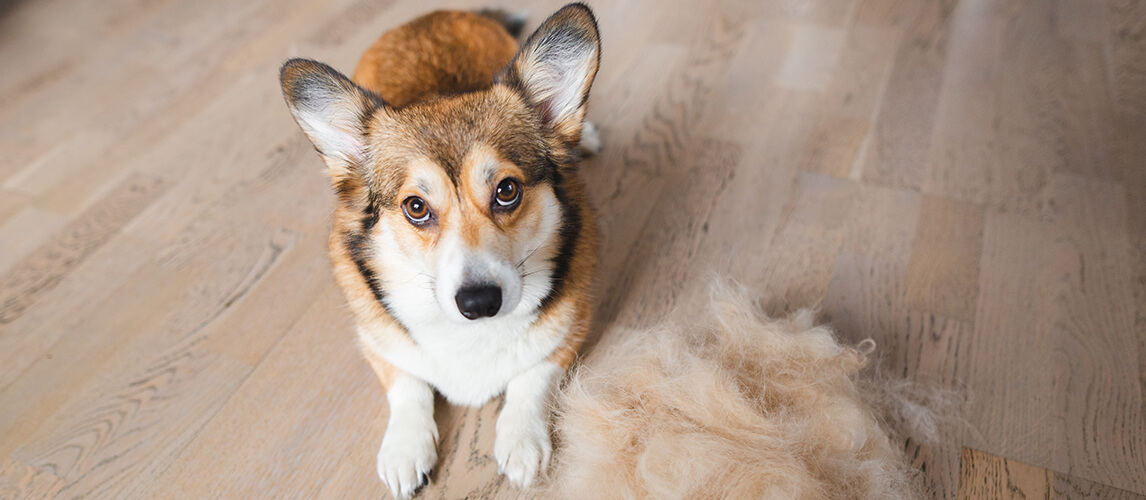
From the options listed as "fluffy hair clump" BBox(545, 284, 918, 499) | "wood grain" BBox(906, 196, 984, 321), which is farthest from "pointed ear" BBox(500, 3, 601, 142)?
"wood grain" BBox(906, 196, 984, 321)

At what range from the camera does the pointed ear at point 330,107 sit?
1250 millimetres

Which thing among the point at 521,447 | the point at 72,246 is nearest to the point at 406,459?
the point at 521,447

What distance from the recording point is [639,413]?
1312 millimetres

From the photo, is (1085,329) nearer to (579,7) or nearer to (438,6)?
(579,7)

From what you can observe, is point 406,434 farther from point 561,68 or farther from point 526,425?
point 561,68

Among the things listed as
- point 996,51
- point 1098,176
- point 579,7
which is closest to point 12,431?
point 579,7

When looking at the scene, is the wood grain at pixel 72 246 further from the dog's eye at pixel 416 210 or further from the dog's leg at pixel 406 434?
the dog's eye at pixel 416 210

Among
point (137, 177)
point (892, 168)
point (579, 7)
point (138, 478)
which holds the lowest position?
point (892, 168)

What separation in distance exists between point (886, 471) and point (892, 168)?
4.19 ft

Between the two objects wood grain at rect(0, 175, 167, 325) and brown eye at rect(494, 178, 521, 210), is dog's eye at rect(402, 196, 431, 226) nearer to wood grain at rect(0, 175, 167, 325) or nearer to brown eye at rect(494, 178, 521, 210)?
brown eye at rect(494, 178, 521, 210)

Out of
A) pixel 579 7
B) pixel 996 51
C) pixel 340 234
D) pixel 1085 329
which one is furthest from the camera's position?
pixel 996 51

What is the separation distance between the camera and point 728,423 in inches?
49.6

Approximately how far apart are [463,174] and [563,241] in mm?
296

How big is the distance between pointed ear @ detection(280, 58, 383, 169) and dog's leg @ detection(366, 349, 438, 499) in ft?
1.67
